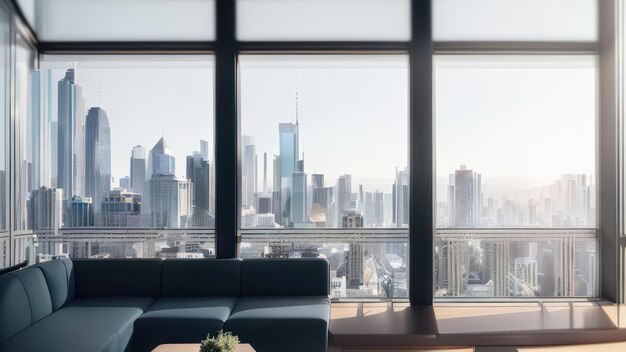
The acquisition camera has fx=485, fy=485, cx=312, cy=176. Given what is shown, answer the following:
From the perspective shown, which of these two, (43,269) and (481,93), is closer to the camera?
(43,269)

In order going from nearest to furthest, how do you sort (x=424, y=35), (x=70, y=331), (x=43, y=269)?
(x=70, y=331), (x=43, y=269), (x=424, y=35)

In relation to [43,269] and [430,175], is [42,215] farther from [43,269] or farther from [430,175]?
[430,175]

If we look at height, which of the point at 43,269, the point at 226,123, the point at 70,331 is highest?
the point at 226,123

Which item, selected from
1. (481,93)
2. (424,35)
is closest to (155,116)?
(424,35)

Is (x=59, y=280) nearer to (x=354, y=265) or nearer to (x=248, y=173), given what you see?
(x=248, y=173)

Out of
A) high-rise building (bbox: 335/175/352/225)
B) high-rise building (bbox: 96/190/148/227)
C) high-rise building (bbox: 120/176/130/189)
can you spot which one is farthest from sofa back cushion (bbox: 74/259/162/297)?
high-rise building (bbox: 335/175/352/225)

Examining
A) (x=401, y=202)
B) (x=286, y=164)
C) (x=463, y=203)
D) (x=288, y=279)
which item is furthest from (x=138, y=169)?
(x=463, y=203)
